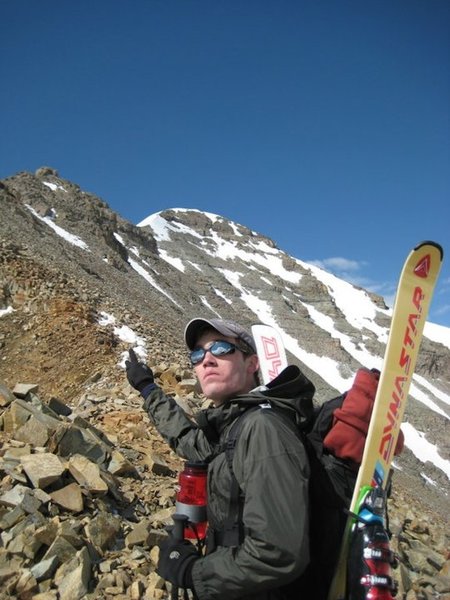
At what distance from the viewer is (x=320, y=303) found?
103 meters

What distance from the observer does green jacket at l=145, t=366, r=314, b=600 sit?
2064 mm

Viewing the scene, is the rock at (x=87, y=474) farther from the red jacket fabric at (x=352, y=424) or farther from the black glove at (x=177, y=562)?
the red jacket fabric at (x=352, y=424)

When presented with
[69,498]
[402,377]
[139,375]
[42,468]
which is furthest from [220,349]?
[42,468]

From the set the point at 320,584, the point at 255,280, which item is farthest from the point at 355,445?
the point at 255,280

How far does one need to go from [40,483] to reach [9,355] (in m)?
10.9

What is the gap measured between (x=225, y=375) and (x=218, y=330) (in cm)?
34

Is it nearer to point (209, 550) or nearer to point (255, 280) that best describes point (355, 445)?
point (209, 550)

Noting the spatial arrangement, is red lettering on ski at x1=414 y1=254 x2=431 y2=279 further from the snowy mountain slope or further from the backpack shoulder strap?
the snowy mountain slope

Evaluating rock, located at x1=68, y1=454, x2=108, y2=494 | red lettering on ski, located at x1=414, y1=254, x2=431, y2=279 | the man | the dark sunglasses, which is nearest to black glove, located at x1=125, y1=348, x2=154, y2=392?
the dark sunglasses

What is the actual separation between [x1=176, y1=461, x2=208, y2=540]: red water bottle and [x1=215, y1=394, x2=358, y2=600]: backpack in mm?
272

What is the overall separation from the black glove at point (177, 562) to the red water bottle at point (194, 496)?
0.17 metres

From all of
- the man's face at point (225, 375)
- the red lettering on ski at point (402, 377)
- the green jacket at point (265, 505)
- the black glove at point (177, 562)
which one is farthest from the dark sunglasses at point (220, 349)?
the black glove at point (177, 562)

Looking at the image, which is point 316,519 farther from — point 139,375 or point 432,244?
point 139,375

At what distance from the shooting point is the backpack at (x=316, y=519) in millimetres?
2398
